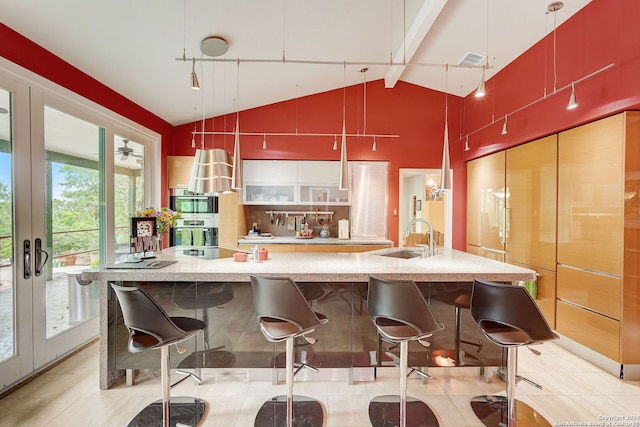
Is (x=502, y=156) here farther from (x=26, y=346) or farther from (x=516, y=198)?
(x=26, y=346)

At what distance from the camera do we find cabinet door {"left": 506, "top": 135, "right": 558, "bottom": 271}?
3373 millimetres

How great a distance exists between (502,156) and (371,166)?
6.26 ft

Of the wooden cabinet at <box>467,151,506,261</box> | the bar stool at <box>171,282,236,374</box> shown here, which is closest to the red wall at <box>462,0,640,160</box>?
the wooden cabinet at <box>467,151,506,261</box>

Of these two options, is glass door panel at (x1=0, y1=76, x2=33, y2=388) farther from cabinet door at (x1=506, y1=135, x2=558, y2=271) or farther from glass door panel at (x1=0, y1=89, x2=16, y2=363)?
cabinet door at (x1=506, y1=135, x2=558, y2=271)

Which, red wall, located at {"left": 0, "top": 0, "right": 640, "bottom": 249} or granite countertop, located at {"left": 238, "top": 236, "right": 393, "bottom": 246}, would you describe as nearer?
red wall, located at {"left": 0, "top": 0, "right": 640, "bottom": 249}

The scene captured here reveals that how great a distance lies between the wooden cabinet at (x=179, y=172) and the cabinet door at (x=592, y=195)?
4836 mm

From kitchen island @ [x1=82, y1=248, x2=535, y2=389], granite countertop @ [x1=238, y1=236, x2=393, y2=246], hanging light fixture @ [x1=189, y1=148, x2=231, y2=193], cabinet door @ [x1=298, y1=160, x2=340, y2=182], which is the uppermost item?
cabinet door @ [x1=298, y1=160, x2=340, y2=182]

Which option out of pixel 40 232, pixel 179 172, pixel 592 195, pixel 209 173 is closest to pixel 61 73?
pixel 40 232

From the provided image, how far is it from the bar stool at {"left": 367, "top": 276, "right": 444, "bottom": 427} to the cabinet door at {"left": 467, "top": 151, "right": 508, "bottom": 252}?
282cm

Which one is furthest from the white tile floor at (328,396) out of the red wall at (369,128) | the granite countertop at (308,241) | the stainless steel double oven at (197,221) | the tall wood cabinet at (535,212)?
the red wall at (369,128)

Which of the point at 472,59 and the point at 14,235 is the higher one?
the point at 472,59

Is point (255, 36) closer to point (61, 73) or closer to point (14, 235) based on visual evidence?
point (61, 73)

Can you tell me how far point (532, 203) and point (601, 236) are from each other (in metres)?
0.88

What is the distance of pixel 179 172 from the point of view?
5.02 m
